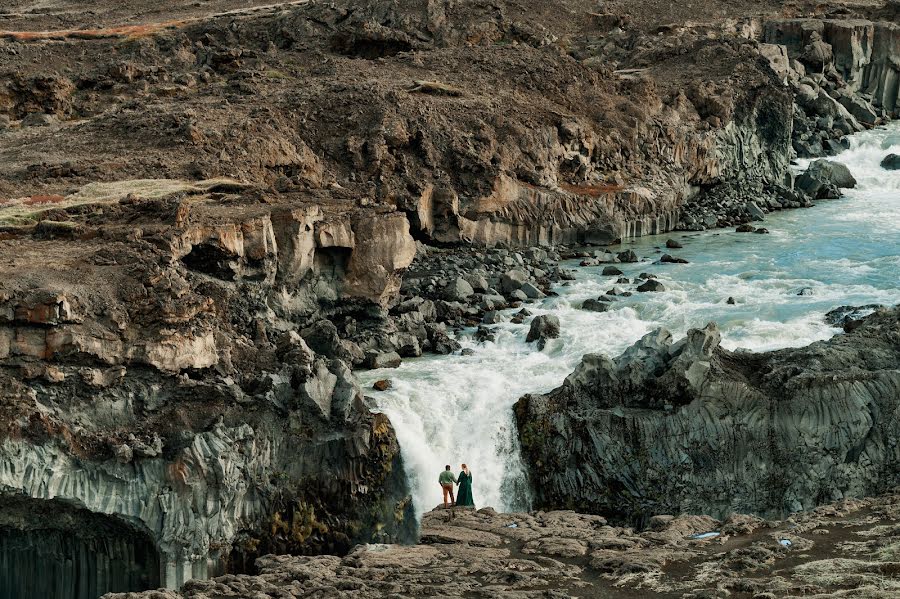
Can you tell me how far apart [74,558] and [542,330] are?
1601 centimetres

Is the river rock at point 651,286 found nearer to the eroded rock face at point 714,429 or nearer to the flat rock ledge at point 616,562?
the eroded rock face at point 714,429

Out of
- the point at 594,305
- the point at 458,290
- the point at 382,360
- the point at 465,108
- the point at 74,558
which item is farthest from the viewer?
the point at 465,108

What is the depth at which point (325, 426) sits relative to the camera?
33031mm

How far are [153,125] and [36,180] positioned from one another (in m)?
7.20

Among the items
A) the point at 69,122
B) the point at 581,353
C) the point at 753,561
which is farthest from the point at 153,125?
the point at 753,561

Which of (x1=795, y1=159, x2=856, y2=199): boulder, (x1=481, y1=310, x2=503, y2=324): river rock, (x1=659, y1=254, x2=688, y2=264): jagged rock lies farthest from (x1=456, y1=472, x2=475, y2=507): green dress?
(x1=795, y1=159, x2=856, y2=199): boulder

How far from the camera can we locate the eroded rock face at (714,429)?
32781mm

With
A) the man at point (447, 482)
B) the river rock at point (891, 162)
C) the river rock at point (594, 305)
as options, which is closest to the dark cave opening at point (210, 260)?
the man at point (447, 482)

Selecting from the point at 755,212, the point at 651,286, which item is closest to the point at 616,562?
the point at 651,286

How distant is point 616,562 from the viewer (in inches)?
1057

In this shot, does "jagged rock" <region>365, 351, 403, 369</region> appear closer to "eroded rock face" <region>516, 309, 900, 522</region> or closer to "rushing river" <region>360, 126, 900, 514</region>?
"rushing river" <region>360, 126, 900, 514</region>

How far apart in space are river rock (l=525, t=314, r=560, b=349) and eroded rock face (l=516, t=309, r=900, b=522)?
19.2 feet

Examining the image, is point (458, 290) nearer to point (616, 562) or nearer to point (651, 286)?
point (651, 286)

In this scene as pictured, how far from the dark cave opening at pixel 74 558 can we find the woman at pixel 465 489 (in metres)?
7.07
